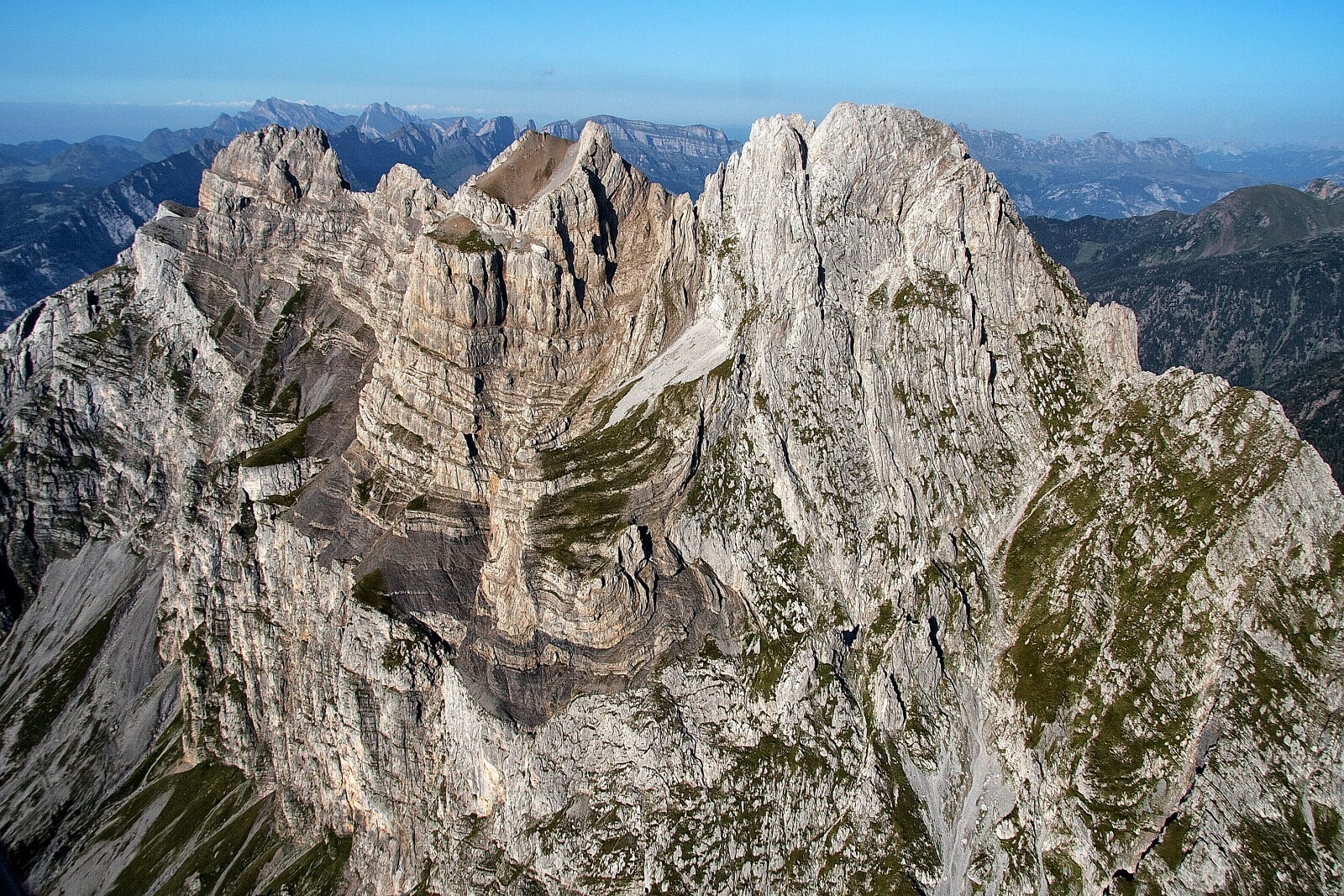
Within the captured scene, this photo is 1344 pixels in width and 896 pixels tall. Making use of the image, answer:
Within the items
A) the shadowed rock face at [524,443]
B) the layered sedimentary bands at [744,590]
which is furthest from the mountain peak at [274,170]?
the layered sedimentary bands at [744,590]

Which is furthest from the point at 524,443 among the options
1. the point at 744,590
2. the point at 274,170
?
the point at 274,170

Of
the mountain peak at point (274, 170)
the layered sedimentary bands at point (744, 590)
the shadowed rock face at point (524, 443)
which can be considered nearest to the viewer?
the layered sedimentary bands at point (744, 590)

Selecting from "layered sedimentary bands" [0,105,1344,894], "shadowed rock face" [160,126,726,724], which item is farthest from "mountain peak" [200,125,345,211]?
"layered sedimentary bands" [0,105,1344,894]

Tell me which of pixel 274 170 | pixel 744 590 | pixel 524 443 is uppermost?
pixel 274 170

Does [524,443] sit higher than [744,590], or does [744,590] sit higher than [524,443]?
[524,443]

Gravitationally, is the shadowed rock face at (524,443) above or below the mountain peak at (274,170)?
below

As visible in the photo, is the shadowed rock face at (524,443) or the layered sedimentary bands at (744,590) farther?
the shadowed rock face at (524,443)

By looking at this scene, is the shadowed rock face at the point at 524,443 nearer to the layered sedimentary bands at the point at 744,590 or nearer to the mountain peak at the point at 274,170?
the layered sedimentary bands at the point at 744,590

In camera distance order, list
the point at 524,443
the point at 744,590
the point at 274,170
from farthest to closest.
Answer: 1. the point at 274,170
2. the point at 524,443
3. the point at 744,590

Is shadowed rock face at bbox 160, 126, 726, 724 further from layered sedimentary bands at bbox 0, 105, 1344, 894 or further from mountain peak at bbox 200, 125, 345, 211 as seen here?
mountain peak at bbox 200, 125, 345, 211

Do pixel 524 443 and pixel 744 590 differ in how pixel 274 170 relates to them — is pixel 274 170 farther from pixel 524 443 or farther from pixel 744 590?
pixel 744 590
